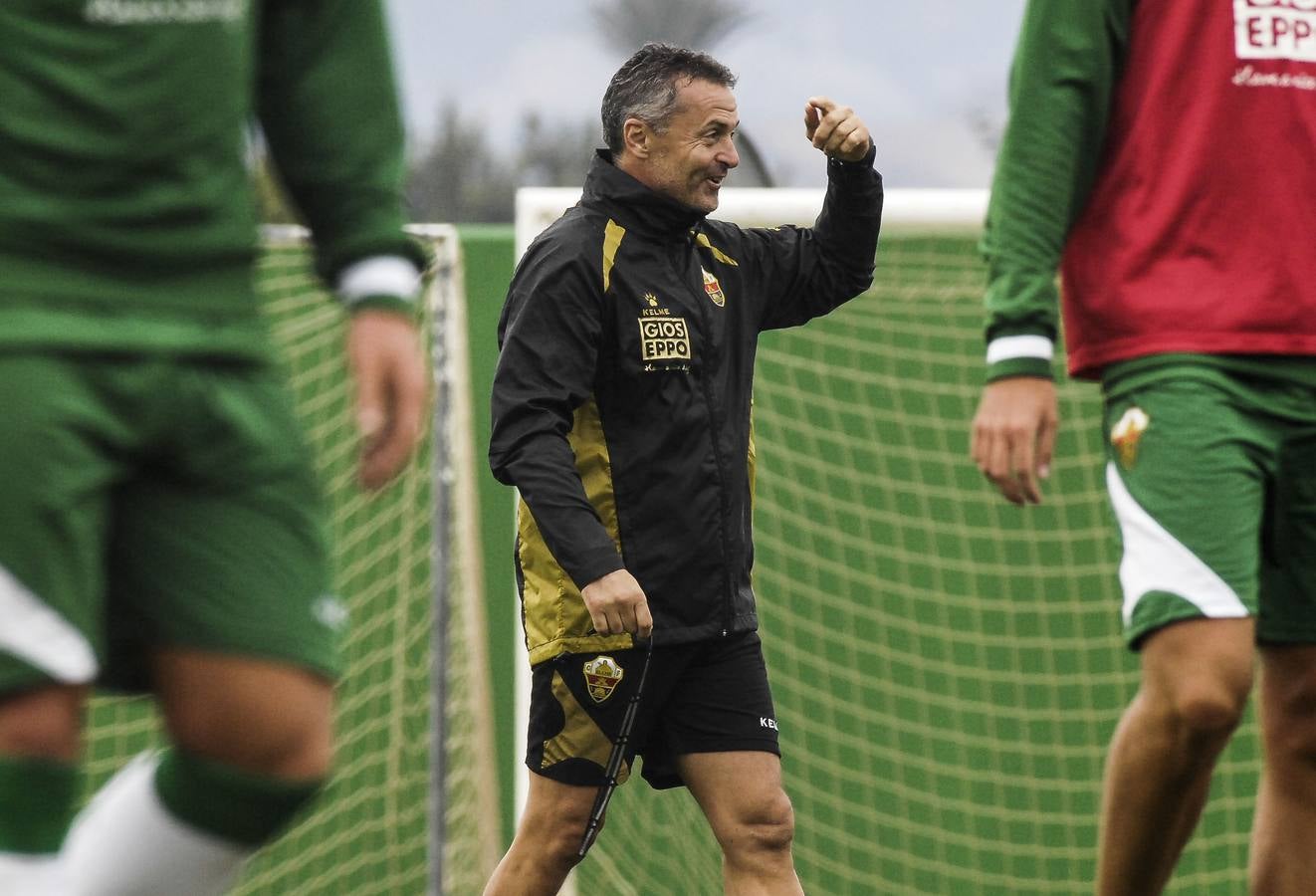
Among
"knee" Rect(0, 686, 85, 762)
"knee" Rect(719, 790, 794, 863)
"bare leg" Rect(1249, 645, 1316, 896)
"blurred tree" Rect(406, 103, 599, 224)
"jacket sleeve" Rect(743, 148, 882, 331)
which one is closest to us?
"knee" Rect(0, 686, 85, 762)

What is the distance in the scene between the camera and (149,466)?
7.64 ft

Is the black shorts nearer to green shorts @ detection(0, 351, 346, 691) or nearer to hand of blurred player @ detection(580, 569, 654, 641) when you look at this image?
hand of blurred player @ detection(580, 569, 654, 641)

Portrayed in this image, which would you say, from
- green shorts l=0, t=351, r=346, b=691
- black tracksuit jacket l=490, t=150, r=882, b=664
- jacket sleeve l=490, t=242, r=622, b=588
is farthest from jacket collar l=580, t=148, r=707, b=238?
green shorts l=0, t=351, r=346, b=691

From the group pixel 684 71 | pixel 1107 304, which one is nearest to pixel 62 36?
pixel 1107 304

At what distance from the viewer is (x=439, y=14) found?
31766 millimetres

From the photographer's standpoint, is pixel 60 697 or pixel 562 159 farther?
pixel 562 159

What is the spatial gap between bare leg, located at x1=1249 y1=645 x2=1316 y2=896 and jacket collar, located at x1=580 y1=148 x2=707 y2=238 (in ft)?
5.12

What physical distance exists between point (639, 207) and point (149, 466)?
2126 millimetres

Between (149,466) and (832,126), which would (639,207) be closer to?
(832,126)

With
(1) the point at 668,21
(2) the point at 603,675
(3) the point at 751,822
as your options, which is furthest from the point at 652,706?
(1) the point at 668,21

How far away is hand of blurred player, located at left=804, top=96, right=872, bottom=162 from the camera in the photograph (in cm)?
441

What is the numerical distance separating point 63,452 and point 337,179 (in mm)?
576

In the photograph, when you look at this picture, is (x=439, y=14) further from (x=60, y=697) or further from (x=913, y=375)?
(x=60, y=697)

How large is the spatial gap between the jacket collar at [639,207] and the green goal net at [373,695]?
2498 millimetres
